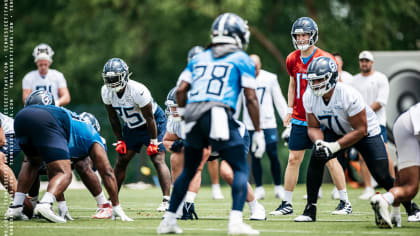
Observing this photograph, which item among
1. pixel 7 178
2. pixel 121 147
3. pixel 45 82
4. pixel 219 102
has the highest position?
pixel 45 82

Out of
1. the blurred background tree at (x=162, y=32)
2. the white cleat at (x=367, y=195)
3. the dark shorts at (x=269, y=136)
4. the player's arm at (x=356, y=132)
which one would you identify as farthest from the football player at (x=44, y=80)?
the blurred background tree at (x=162, y=32)

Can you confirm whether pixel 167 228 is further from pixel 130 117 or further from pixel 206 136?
pixel 130 117

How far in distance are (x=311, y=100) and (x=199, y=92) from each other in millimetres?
1758

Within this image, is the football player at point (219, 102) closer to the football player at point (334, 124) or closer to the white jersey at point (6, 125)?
the football player at point (334, 124)

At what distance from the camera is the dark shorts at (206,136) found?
6.86 m

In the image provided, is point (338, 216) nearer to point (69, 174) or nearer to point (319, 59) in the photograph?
point (319, 59)

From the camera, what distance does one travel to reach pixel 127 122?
33.1ft

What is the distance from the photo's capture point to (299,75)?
940cm

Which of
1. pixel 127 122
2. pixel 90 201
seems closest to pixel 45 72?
pixel 90 201

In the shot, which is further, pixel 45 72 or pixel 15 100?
pixel 15 100

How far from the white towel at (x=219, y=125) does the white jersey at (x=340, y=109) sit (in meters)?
1.67

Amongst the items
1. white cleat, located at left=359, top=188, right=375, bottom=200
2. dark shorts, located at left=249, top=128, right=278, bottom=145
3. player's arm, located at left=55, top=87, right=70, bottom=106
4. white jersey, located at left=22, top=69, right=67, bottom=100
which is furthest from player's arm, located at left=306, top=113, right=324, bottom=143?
white jersey, located at left=22, top=69, right=67, bottom=100

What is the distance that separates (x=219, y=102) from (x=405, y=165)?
203 cm

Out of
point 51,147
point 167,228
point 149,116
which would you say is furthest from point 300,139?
point 51,147
